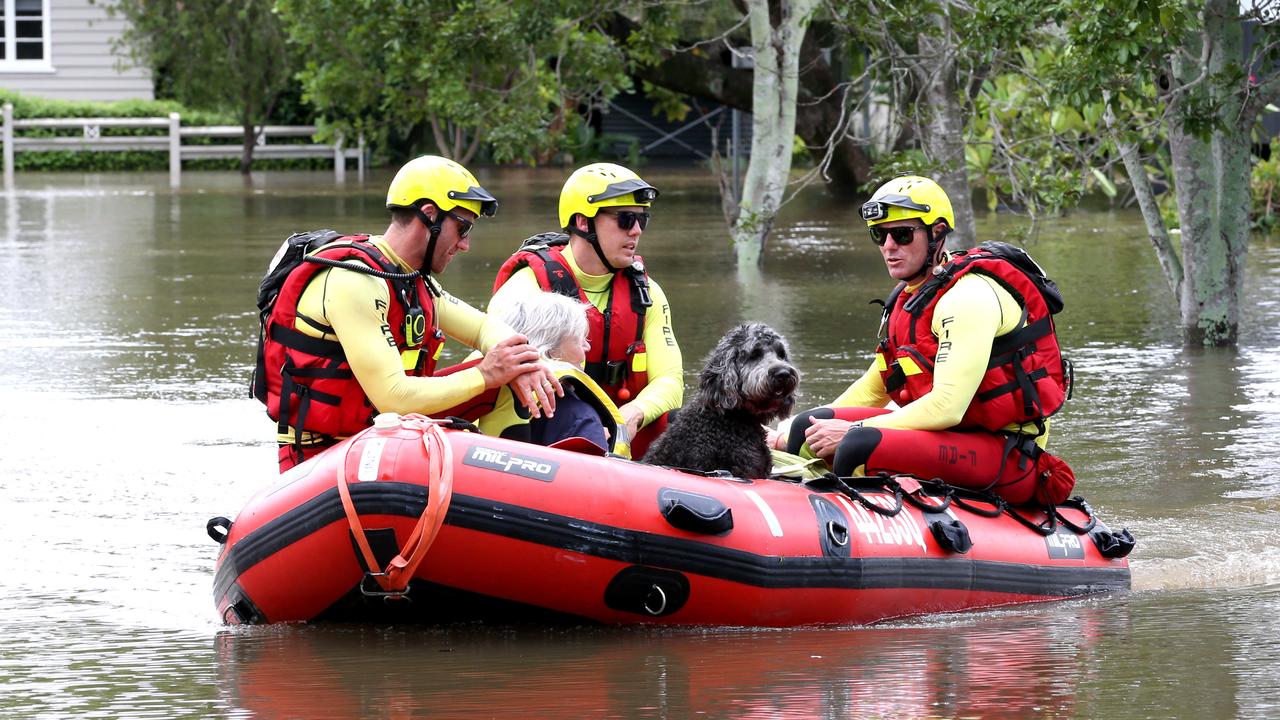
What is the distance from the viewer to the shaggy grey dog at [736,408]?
17.7 ft

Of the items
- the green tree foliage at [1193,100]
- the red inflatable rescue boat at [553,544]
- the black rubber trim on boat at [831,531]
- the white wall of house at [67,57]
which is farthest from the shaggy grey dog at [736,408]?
the white wall of house at [67,57]

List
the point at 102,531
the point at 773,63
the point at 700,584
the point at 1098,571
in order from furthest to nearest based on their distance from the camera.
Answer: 1. the point at 773,63
2. the point at 102,531
3. the point at 1098,571
4. the point at 700,584

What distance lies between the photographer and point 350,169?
30234 mm

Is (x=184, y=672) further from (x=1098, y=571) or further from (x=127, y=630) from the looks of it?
(x=1098, y=571)

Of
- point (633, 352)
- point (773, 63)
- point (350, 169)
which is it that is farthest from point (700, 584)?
point (350, 169)

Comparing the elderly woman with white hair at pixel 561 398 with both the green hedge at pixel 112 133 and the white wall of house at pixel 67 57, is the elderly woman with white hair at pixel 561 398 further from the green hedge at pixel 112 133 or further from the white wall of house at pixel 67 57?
the white wall of house at pixel 67 57

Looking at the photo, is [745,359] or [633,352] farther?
[633,352]

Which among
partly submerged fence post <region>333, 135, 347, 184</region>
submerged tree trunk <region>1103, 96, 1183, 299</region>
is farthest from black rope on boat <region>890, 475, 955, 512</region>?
partly submerged fence post <region>333, 135, 347, 184</region>

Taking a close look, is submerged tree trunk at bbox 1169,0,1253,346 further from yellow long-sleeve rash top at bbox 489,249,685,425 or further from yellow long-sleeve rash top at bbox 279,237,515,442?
yellow long-sleeve rash top at bbox 279,237,515,442

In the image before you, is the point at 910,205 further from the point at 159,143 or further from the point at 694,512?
the point at 159,143

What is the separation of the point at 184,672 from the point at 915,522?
2.29 metres

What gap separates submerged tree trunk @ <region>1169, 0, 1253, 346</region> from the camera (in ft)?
35.7

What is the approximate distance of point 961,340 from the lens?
5.60m

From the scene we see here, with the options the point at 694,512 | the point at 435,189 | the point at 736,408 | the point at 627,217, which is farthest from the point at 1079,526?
the point at 435,189
